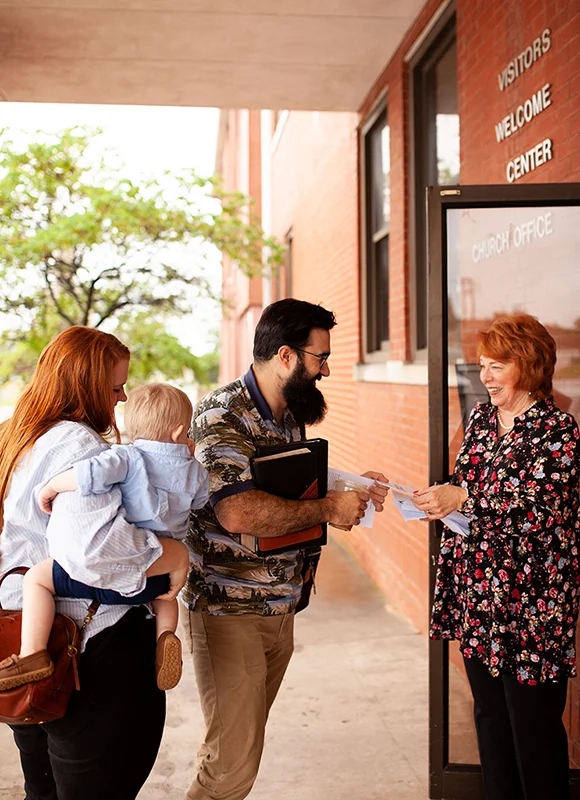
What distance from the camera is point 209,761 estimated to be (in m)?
2.97

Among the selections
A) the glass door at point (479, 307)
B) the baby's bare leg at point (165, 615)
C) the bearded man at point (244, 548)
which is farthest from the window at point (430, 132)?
the baby's bare leg at point (165, 615)

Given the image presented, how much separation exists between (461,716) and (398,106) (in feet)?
16.7

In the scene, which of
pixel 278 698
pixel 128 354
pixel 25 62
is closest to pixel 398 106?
pixel 25 62

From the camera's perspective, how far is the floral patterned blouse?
10.2 ft

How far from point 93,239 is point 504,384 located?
9.48 meters

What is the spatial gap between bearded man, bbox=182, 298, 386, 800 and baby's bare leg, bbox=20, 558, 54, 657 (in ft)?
2.20

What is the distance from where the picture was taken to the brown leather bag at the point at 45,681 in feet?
7.27

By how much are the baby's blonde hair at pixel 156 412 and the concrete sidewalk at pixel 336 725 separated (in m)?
2.40

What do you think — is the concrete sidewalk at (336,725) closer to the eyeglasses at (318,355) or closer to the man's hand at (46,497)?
the eyeglasses at (318,355)

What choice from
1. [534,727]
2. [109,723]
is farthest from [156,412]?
[534,727]

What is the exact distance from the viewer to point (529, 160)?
4492mm

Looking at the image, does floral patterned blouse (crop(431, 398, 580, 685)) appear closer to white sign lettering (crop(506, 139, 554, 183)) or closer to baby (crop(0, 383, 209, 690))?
baby (crop(0, 383, 209, 690))

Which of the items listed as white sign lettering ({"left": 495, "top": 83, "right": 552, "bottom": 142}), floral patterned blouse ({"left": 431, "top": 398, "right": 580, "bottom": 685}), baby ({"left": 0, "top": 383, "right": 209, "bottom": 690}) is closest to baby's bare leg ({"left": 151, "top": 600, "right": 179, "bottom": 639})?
baby ({"left": 0, "top": 383, "right": 209, "bottom": 690})

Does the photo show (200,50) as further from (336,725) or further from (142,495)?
(142,495)
